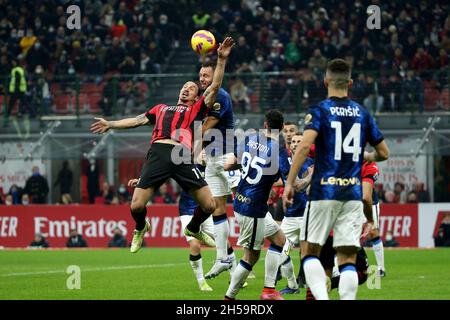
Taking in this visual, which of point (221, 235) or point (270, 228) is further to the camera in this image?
point (221, 235)

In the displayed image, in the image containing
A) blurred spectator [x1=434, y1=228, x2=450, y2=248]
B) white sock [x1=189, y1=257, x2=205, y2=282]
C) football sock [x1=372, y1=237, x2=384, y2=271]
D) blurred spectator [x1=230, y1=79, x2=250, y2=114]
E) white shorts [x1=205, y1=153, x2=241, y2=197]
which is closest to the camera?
white sock [x1=189, y1=257, x2=205, y2=282]

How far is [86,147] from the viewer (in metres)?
28.5

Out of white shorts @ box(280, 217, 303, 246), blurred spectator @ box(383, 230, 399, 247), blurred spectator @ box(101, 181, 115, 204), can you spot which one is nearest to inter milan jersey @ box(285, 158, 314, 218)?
white shorts @ box(280, 217, 303, 246)

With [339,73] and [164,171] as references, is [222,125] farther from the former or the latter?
[339,73]

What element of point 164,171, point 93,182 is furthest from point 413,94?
point 164,171

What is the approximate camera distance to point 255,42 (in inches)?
1281

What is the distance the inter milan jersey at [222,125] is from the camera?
14.8 metres

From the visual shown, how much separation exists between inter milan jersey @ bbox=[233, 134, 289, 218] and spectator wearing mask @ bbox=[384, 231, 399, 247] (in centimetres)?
1339

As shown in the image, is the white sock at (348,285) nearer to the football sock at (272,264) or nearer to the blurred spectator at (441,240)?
the football sock at (272,264)

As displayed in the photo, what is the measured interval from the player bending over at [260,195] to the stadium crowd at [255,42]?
49.2ft

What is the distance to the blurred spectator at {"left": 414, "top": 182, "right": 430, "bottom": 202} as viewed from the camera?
26656 millimetres

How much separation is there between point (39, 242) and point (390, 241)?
30.9 feet

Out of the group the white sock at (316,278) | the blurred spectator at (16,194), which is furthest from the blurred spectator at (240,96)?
the white sock at (316,278)

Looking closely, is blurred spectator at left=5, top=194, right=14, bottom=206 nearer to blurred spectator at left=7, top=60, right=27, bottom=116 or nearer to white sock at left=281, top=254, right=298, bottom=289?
blurred spectator at left=7, top=60, right=27, bottom=116
